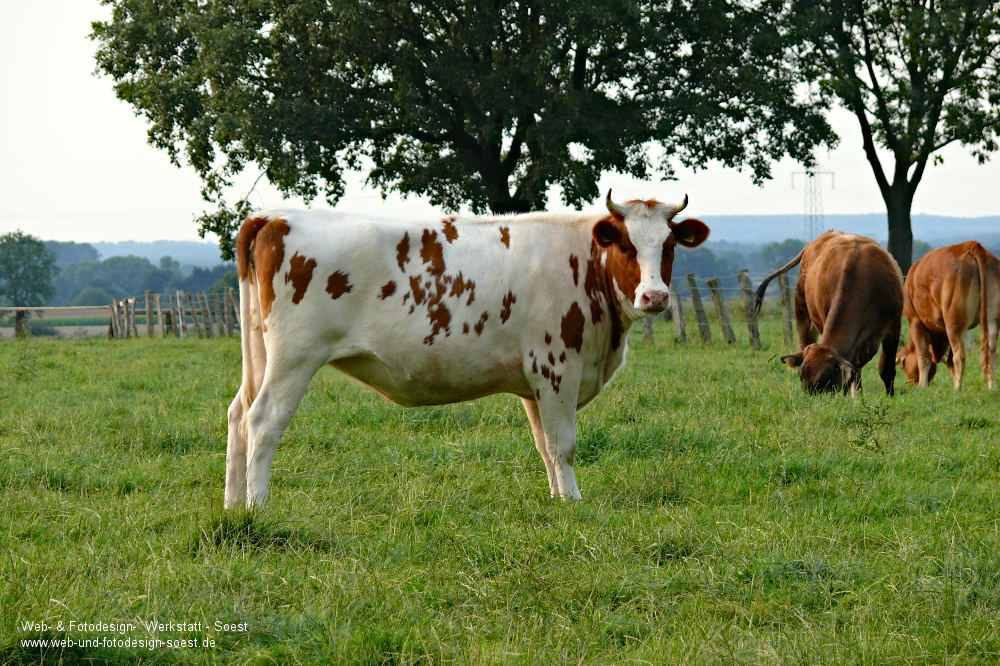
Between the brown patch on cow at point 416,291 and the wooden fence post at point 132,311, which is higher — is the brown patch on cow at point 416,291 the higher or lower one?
the higher one

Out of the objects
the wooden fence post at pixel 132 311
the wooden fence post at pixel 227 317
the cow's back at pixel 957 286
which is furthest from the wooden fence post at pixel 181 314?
the cow's back at pixel 957 286

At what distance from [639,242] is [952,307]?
7127mm

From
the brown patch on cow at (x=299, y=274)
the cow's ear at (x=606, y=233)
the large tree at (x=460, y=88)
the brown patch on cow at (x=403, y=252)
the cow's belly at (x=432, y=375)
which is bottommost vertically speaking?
the cow's belly at (x=432, y=375)

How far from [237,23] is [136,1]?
12.5 ft

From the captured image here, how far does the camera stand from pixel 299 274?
541 cm

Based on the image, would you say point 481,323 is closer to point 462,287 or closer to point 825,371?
point 462,287

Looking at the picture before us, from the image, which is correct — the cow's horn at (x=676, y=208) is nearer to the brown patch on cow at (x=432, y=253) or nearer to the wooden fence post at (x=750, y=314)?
the brown patch on cow at (x=432, y=253)

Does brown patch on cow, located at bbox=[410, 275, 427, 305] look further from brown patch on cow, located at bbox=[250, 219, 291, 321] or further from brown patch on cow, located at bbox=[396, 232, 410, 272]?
brown patch on cow, located at bbox=[250, 219, 291, 321]

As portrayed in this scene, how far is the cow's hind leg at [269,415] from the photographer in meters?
5.23

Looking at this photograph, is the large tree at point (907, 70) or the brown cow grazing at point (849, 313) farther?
the large tree at point (907, 70)

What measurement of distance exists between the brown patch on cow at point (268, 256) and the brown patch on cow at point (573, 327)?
1.76 meters

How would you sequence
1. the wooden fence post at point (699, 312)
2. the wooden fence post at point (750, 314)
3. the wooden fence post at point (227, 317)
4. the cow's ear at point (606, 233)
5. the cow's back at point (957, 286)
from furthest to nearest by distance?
the wooden fence post at point (227, 317) < the wooden fence post at point (699, 312) < the wooden fence post at point (750, 314) < the cow's back at point (957, 286) < the cow's ear at point (606, 233)

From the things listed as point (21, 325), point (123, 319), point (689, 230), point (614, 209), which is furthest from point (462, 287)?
point (123, 319)

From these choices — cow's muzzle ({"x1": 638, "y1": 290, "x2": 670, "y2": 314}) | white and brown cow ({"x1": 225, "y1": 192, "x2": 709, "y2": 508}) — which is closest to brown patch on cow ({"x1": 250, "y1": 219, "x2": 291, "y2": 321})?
white and brown cow ({"x1": 225, "y1": 192, "x2": 709, "y2": 508})
